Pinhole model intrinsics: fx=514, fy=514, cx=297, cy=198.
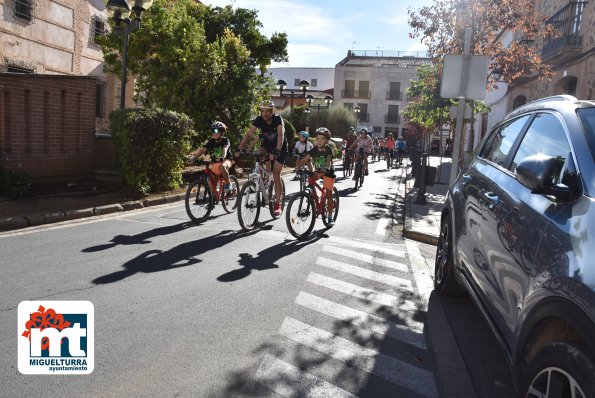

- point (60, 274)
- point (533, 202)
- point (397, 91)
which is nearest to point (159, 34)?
point (60, 274)

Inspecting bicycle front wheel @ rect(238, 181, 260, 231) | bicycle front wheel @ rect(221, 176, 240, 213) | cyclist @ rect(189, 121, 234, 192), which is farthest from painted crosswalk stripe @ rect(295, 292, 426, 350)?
bicycle front wheel @ rect(221, 176, 240, 213)

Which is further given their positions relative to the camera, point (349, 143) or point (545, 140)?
point (349, 143)

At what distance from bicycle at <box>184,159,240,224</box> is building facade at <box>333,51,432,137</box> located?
53.6 meters

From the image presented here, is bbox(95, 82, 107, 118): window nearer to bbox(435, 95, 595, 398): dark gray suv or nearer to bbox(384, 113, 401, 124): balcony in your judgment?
bbox(435, 95, 595, 398): dark gray suv

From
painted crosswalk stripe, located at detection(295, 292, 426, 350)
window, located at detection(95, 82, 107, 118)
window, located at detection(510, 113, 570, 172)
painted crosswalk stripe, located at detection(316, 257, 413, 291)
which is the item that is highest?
window, located at detection(95, 82, 107, 118)

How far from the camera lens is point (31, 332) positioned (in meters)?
3.71

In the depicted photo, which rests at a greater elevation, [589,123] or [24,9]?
[24,9]

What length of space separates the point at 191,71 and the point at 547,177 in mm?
13294

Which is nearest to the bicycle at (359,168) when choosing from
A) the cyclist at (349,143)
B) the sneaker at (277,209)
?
the cyclist at (349,143)

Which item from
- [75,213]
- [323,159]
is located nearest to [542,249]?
[323,159]

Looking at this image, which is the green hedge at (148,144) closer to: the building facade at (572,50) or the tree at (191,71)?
the tree at (191,71)

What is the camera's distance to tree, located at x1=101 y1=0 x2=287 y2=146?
14.8 meters

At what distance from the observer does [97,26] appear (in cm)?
2186

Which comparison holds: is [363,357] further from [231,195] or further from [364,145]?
[364,145]
